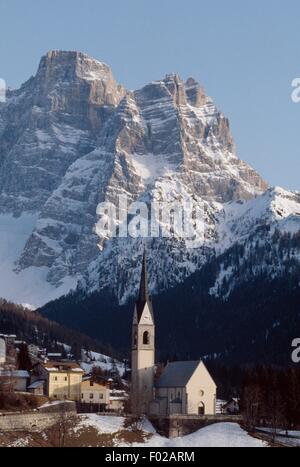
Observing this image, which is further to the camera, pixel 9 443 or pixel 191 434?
pixel 191 434

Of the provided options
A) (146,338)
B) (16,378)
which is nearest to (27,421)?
(16,378)

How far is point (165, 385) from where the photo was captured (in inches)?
6855

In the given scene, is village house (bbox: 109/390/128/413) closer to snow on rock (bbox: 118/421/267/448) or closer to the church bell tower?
the church bell tower

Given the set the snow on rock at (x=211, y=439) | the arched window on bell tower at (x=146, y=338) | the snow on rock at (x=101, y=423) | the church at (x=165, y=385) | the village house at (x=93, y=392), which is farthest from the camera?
the arched window on bell tower at (x=146, y=338)

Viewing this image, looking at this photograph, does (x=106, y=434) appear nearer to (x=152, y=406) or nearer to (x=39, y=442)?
(x=39, y=442)

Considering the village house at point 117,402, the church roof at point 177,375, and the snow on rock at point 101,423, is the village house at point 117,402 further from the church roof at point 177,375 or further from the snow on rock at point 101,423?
the snow on rock at point 101,423

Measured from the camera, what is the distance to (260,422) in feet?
565

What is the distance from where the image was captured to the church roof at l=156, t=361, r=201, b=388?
17112 cm

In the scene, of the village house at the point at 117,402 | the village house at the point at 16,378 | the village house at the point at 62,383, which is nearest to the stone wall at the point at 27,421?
the village house at the point at 117,402

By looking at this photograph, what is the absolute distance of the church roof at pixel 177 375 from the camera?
171125 mm

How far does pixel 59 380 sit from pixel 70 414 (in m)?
29.7

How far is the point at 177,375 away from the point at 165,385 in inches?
89.7

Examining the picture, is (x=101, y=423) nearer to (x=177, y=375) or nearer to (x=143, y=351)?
(x=177, y=375)
